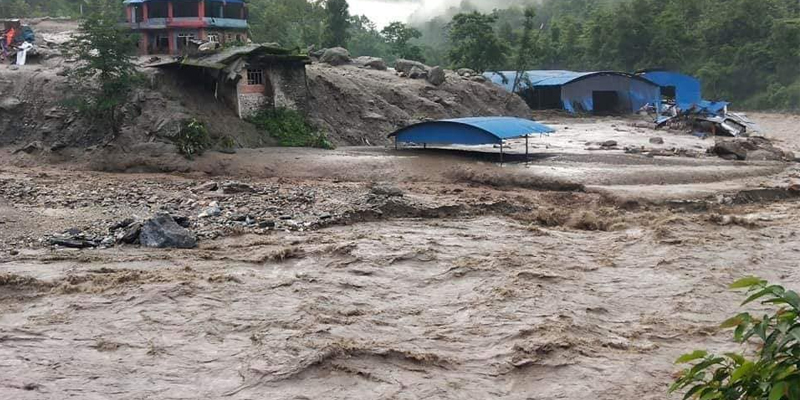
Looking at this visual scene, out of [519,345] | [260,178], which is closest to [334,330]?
[519,345]

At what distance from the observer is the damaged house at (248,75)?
25.5m

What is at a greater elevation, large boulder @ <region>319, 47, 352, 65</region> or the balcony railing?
the balcony railing

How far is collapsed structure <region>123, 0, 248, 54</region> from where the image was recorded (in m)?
32.9

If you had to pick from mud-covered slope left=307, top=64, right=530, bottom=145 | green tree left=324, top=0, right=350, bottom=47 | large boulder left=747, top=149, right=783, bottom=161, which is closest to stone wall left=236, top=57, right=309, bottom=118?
mud-covered slope left=307, top=64, right=530, bottom=145

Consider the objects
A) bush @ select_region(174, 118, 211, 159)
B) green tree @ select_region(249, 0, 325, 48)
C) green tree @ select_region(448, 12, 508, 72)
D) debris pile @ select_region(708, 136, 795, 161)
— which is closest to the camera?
bush @ select_region(174, 118, 211, 159)

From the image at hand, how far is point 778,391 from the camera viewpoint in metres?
3.34

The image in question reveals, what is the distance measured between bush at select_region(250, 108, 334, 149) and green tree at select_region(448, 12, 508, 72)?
19650 millimetres

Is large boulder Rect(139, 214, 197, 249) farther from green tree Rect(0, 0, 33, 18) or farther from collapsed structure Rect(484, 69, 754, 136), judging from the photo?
green tree Rect(0, 0, 33, 18)

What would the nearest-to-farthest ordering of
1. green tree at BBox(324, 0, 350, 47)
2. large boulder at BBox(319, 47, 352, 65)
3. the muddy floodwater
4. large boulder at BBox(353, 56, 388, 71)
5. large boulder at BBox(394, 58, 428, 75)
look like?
the muddy floodwater < large boulder at BBox(319, 47, 352, 65) < large boulder at BBox(353, 56, 388, 71) < large boulder at BBox(394, 58, 428, 75) < green tree at BBox(324, 0, 350, 47)

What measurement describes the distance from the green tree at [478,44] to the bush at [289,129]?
19.7 meters

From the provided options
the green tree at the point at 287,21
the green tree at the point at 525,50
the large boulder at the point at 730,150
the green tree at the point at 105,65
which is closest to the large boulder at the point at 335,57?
the green tree at the point at 287,21

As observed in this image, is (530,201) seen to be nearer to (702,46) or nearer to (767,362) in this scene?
(767,362)

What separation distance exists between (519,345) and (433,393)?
175cm

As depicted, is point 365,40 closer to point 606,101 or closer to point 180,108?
point 606,101
